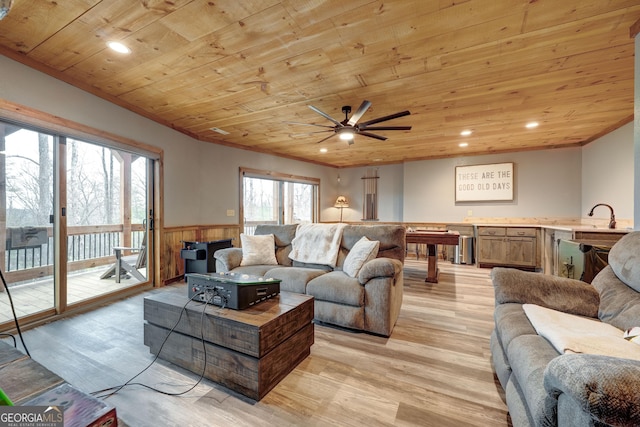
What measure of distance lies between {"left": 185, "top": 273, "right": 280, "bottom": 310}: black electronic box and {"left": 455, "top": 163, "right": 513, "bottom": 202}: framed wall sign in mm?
5506

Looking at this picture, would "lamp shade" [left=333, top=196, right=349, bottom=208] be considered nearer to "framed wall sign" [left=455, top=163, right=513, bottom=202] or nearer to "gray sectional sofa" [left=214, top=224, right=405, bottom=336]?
"framed wall sign" [left=455, top=163, right=513, bottom=202]

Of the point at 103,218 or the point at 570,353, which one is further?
the point at 103,218

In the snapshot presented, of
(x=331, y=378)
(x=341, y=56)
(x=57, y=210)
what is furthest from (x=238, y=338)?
(x=57, y=210)

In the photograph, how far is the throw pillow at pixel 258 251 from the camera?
317cm

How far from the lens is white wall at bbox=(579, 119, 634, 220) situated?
11.9 feet

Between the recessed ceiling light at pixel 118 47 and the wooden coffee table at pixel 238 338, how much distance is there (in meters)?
2.09

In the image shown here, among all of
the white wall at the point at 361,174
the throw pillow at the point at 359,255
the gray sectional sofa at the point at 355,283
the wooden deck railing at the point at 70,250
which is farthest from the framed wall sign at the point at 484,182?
the wooden deck railing at the point at 70,250

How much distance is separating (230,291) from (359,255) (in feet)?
4.47

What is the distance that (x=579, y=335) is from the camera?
3.89 feet

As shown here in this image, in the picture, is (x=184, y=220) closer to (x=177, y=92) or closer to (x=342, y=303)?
(x=177, y=92)

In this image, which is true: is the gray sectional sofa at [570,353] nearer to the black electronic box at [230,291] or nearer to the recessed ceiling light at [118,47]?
the black electronic box at [230,291]

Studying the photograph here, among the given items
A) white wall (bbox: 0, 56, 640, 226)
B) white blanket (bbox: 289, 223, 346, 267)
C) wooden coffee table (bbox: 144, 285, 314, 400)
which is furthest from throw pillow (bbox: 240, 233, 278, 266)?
white wall (bbox: 0, 56, 640, 226)

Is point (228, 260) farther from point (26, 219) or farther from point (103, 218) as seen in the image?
point (103, 218)

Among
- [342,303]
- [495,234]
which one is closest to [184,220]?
[342,303]
